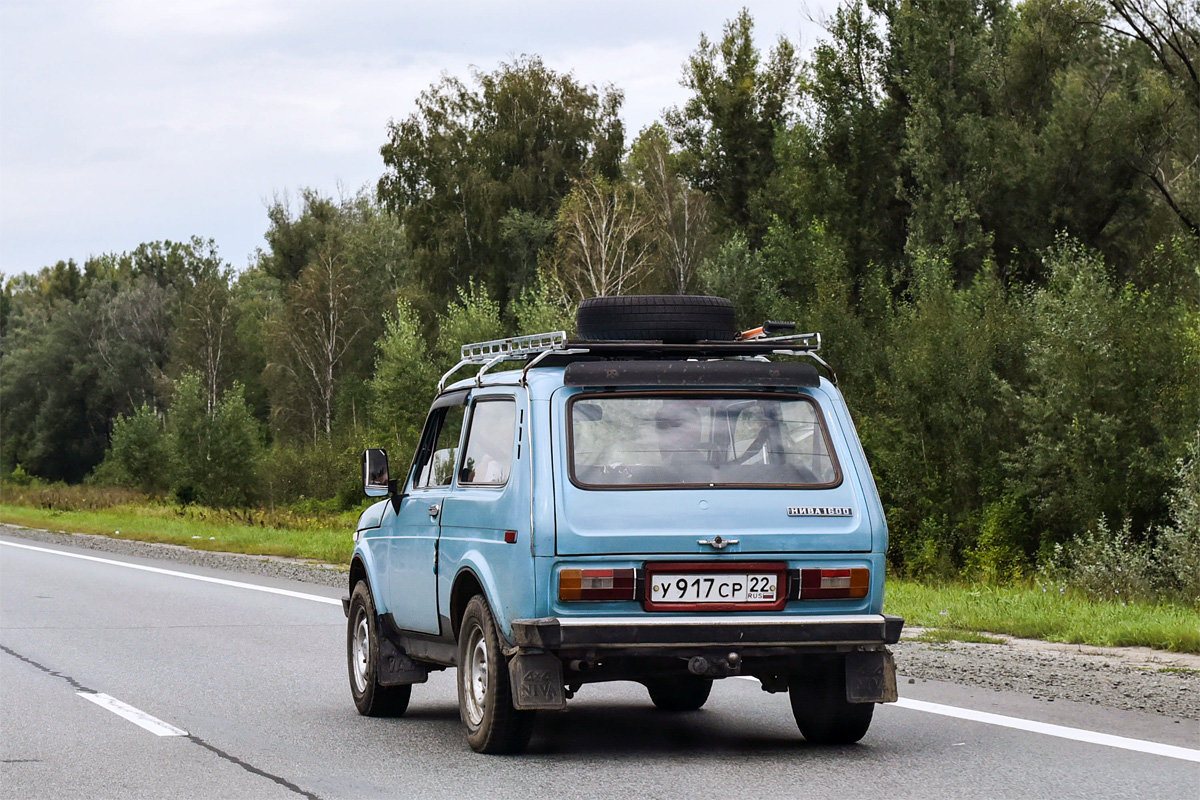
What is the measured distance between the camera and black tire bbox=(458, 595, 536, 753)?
7.37 m

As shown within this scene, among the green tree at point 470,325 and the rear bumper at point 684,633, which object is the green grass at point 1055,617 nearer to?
the rear bumper at point 684,633

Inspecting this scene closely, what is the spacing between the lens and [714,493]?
24.0 feet

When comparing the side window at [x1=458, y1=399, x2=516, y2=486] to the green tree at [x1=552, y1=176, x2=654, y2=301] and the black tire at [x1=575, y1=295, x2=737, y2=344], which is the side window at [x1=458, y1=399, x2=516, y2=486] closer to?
the black tire at [x1=575, y1=295, x2=737, y2=344]

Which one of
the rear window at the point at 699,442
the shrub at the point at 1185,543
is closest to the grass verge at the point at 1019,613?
the shrub at the point at 1185,543

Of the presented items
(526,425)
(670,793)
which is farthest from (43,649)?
(670,793)

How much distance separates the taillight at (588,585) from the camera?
23.1 ft

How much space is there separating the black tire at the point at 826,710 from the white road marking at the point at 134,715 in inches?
129

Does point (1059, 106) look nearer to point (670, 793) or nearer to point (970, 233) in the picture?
point (970, 233)

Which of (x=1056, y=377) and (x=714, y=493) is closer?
(x=714, y=493)

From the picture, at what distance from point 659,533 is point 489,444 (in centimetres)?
128

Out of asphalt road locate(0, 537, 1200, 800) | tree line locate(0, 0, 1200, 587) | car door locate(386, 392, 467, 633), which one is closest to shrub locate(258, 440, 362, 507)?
tree line locate(0, 0, 1200, 587)

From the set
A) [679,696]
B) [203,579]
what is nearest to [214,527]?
[203,579]

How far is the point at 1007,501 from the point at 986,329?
404 cm

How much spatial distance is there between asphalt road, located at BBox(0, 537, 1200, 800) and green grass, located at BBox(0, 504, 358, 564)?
1236 cm
